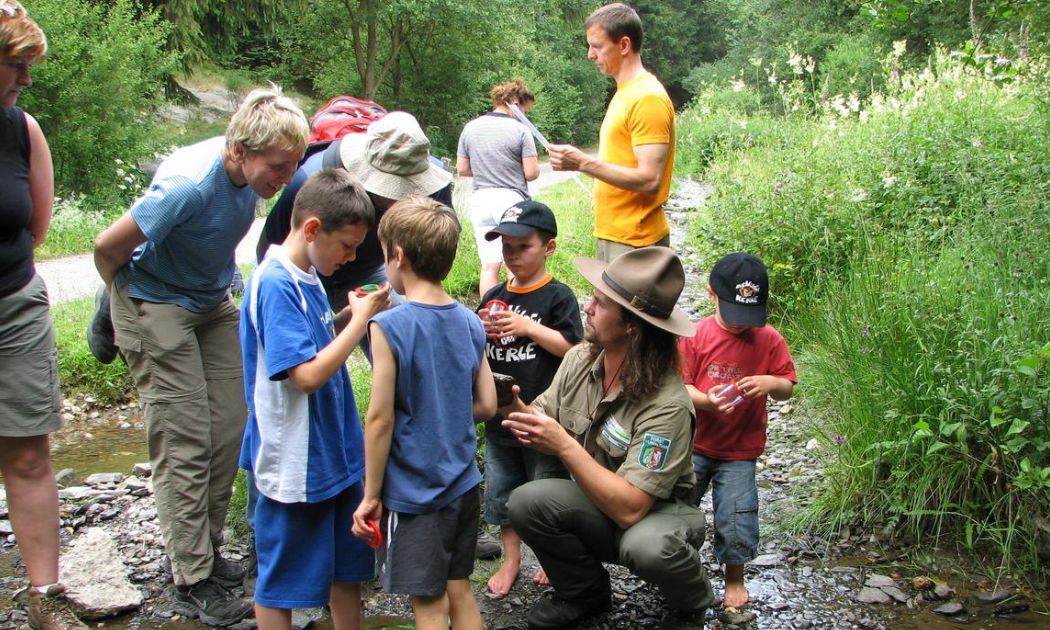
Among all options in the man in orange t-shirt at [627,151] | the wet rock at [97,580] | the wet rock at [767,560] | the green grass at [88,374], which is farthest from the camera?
the green grass at [88,374]

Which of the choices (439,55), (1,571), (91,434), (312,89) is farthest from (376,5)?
→ (1,571)

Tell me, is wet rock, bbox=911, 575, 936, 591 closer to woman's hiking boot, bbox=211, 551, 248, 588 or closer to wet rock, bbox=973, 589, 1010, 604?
wet rock, bbox=973, 589, 1010, 604

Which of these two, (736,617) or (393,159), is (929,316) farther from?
(393,159)

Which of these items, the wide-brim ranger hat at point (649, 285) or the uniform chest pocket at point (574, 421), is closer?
the wide-brim ranger hat at point (649, 285)

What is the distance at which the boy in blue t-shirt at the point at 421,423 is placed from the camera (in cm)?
264

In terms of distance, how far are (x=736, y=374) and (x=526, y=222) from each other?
1025 millimetres

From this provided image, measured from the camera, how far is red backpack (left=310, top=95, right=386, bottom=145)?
3.90m

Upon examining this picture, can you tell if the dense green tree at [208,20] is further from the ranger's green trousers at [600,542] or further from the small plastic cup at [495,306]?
the ranger's green trousers at [600,542]

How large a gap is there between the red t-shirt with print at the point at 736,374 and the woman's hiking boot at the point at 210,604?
1885mm

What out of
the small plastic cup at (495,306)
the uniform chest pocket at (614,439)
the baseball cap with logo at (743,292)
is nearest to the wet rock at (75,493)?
the small plastic cup at (495,306)

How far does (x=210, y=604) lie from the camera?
11.0ft

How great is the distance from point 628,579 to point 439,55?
23.9m

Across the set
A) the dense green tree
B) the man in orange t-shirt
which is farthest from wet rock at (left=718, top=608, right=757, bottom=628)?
the dense green tree

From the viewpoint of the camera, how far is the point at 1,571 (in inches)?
150
